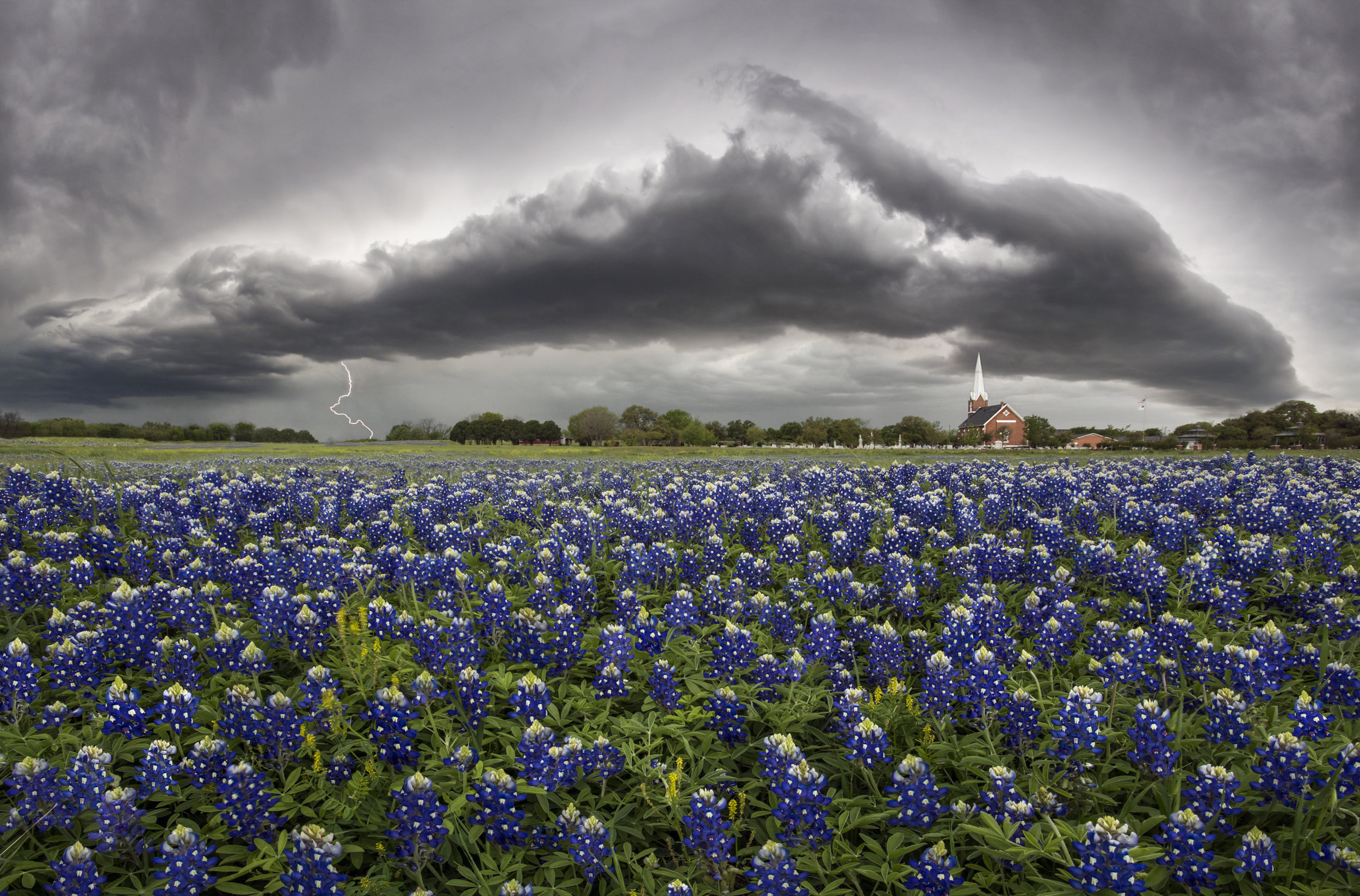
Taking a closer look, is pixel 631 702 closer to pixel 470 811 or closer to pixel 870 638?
pixel 470 811

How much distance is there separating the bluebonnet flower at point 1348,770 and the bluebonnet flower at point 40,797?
602cm

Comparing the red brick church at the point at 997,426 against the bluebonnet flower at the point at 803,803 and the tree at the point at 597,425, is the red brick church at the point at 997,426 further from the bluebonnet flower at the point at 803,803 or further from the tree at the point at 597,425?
the bluebonnet flower at the point at 803,803

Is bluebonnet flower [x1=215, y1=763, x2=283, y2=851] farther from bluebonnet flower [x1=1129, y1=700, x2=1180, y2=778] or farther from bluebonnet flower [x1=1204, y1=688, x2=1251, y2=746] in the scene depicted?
bluebonnet flower [x1=1204, y1=688, x2=1251, y2=746]

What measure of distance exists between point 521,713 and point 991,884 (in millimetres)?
2561

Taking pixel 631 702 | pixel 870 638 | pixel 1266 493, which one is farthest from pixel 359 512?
pixel 1266 493

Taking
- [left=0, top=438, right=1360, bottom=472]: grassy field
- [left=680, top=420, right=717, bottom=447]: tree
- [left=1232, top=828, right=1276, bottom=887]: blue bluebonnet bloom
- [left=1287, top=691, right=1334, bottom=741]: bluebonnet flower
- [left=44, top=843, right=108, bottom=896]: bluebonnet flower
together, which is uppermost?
[left=680, top=420, right=717, bottom=447]: tree

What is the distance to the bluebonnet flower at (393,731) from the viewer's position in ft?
10.5

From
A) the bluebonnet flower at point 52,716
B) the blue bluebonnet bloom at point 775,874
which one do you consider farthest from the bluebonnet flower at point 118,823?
the blue bluebonnet bloom at point 775,874

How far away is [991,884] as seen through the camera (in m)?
2.82

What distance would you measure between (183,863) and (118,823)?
483 mm

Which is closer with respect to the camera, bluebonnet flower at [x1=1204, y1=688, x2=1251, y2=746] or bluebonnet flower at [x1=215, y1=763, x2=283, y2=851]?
bluebonnet flower at [x1=215, y1=763, x2=283, y2=851]

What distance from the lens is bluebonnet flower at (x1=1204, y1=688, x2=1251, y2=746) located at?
3236 millimetres

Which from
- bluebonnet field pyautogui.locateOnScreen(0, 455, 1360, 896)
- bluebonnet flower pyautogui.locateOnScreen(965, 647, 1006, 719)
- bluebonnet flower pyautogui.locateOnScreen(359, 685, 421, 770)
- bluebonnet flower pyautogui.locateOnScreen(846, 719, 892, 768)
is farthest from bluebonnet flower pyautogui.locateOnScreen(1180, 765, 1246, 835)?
bluebonnet flower pyautogui.locateOnScreen(359, 685, 421, 770)

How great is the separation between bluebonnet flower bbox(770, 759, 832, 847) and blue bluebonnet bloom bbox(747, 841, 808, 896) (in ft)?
0.51
